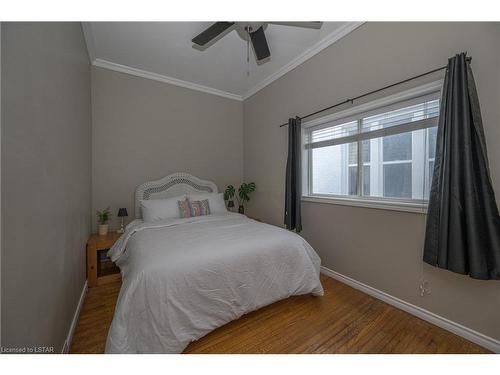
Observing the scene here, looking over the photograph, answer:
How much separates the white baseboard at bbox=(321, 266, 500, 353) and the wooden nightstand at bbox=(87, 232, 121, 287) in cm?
263

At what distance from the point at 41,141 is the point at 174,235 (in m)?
1.15

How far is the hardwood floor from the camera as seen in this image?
4.40ft

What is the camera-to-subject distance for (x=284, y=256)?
1.71 m

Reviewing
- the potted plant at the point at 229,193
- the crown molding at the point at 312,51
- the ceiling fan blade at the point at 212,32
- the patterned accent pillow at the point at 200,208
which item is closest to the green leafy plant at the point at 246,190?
the potted plant at the point at 229,193

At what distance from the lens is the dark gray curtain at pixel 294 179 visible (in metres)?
2.55

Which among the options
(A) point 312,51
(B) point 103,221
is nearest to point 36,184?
(B) point 103,221

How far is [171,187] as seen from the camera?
123 inches

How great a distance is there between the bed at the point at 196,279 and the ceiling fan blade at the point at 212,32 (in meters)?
1.76

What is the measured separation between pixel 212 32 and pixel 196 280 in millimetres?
1999

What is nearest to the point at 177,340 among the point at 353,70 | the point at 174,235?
the point at 174,235

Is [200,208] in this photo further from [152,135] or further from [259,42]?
[259,42]

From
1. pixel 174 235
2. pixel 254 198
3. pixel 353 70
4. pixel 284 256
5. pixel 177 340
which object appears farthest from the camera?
pixel 254 198

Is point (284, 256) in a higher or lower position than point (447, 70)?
lower

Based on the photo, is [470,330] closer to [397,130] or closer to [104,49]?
[397,130]
